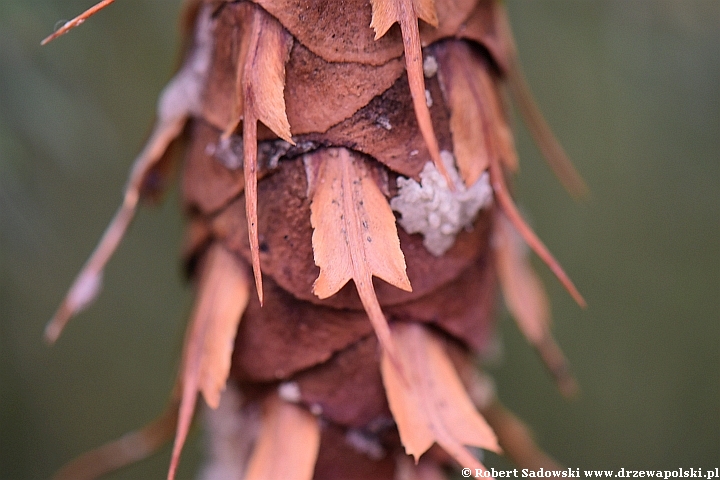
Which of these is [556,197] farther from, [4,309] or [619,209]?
[4,309]

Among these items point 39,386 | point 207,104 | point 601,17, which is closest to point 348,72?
point 207,104

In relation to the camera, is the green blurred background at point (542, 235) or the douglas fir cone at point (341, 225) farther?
the green blurred background at point (542, 235)

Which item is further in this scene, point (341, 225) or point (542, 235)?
point (542, 235)

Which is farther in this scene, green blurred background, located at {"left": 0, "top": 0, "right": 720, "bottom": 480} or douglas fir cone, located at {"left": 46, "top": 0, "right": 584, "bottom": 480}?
green blurred background, located at {"left": 0, "top": 0, "right": 720, "bottom": 480}

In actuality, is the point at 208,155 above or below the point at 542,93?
above
